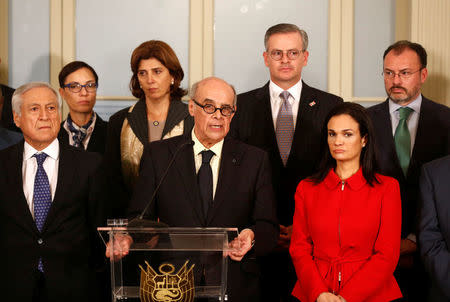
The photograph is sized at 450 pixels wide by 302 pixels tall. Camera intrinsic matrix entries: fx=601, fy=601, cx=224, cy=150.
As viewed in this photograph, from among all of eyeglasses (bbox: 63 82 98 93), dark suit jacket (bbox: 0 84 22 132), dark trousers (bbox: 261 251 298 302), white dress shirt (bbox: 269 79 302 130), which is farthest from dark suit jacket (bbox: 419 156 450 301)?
dark suit jacket (bbox: 0 84 22 132)

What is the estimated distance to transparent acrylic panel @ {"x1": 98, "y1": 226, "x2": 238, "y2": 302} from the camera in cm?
199

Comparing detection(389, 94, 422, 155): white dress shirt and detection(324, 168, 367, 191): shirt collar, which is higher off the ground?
detection(389, 94, 422, 155): white dress shirt

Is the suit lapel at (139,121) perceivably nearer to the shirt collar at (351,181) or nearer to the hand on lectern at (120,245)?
the shirt collar at (351,181)

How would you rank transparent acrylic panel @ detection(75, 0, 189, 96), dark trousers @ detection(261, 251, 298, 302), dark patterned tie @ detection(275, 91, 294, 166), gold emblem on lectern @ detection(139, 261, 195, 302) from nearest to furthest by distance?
1. gold emblem on lectern @ detection(139, 261, 195, 302)
2. dark trousers @ detection(261, 251, 298, 302)
3. dark patterned tie @ detection(275, 91, 294, 166)
4. transparent acrylic panel @ detection(75, 0, 189, 96)

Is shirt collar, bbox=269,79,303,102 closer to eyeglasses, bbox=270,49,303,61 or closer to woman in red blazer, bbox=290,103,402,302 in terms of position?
eyeglasses, bbox=270,49,303,61

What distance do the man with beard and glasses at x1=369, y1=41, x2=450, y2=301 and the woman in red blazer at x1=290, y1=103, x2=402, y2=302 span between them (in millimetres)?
550

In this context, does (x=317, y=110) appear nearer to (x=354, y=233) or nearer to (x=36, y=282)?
(x=354, y=233)

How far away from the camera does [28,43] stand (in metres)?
5.08

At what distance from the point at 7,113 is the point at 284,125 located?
195 centimetres

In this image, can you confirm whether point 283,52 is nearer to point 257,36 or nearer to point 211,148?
point 211,148

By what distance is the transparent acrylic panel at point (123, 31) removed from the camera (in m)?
5.04

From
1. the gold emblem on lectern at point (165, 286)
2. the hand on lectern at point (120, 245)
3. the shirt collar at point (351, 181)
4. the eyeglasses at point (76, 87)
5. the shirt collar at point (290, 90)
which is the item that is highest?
the eyeglasses at point (76, 87)

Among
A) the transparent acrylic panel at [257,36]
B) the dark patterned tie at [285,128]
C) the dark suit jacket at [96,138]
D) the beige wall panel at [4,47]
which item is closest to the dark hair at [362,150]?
the dark patterned tie at [285,128]

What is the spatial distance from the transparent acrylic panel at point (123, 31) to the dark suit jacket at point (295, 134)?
156cm
